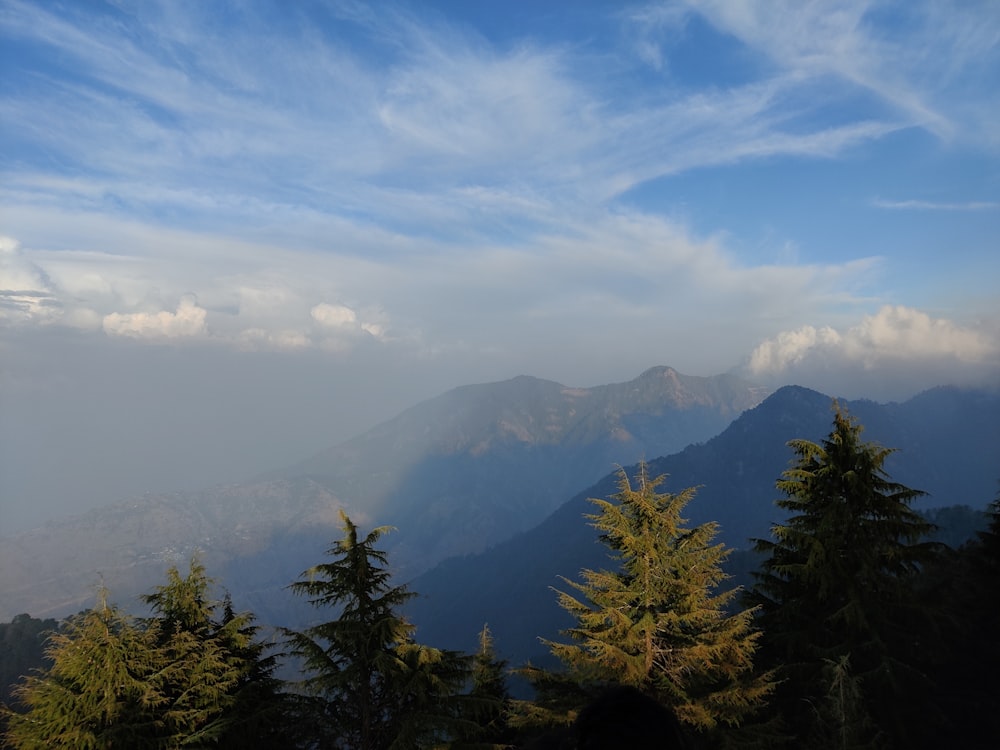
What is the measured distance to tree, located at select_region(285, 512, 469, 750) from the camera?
14820 millimetres

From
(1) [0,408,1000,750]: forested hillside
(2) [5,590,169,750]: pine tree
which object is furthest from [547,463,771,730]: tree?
(2) [5,590,169,750]: pine tree

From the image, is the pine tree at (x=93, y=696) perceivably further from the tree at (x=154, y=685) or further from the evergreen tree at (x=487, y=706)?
the evergreen tree at (x=487, y=706)

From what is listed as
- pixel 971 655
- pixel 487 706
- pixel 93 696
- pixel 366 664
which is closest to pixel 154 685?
pixel 93 696

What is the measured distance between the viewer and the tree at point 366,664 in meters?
14.8

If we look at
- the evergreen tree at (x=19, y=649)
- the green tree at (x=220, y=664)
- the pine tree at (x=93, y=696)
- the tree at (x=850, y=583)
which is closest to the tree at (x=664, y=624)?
the tree at (x=850, y=583)

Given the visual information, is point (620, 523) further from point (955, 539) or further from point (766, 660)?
point (955, 539)

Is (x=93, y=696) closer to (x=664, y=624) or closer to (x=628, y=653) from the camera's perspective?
(x=628, y=653)

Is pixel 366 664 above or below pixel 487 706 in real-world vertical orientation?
above

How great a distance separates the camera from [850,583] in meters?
16.0

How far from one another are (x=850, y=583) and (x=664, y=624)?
6443mm

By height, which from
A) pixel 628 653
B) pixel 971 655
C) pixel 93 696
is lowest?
pixel 971 655

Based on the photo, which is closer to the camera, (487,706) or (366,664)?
(366,664)

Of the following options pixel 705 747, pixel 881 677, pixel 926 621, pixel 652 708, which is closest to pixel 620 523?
pixel 705 747

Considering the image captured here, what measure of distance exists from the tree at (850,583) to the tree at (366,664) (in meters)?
9.65
